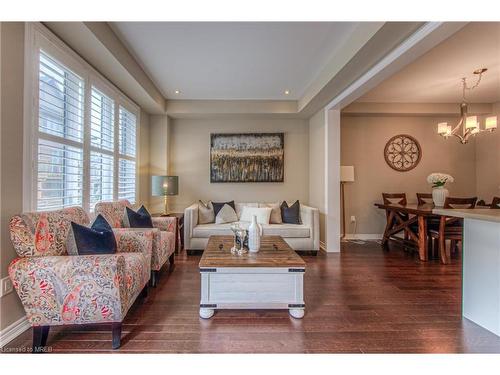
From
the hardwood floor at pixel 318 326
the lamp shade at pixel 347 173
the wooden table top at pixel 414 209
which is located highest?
the lamp shade at pixel 347 173

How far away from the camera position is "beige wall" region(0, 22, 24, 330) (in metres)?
1.70

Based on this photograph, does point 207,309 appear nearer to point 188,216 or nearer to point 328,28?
point 188,216

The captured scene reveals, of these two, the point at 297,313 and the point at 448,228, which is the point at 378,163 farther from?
the point at 297,313

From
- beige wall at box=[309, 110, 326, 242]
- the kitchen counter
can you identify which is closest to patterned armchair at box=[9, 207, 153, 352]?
the kitchen counter

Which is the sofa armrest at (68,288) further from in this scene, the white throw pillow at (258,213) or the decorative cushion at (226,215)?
the white throw pillow at (258,213)

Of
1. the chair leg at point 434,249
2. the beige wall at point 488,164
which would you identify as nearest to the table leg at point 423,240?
the chair leg at point 434,249

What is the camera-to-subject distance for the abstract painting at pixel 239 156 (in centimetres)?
493

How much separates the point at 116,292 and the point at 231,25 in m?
2.51

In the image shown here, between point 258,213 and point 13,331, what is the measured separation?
316 centimetres

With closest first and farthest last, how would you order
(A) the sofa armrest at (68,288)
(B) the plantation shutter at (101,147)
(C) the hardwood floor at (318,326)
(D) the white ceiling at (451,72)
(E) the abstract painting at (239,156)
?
(A) the sofa armrest at (68,288), (C) the hardwood floor at (318,326), (D) the white ceiling at (451,72), (B) the plantation shutter at (101,147), (E) the abstract painting at (239,156)

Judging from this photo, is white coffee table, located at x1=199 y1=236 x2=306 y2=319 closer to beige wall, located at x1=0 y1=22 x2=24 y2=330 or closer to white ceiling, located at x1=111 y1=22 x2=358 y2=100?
beige wall, located at x1=0 y1=22 x2=24 y2=330

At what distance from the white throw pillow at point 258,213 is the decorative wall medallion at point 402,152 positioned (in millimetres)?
2793

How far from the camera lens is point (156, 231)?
2723 mm

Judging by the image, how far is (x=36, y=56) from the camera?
6.58 feet
